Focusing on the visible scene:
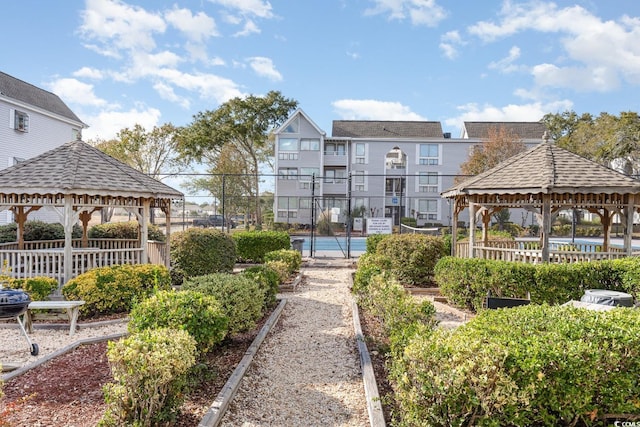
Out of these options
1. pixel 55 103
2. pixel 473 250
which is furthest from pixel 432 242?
pixel 55 103

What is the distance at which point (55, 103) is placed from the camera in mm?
29797

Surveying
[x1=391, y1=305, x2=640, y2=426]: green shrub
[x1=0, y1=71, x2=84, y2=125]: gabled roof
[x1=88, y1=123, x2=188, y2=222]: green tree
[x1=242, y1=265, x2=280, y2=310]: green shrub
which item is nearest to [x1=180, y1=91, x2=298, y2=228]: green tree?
[x1=88, y1=123, x2=188, y2=222]: green tree

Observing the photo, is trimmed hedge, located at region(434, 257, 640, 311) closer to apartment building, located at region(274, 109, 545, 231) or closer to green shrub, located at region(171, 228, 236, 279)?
green shrub, located at region(171, 228, 236, 279)

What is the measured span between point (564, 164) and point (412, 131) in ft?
103

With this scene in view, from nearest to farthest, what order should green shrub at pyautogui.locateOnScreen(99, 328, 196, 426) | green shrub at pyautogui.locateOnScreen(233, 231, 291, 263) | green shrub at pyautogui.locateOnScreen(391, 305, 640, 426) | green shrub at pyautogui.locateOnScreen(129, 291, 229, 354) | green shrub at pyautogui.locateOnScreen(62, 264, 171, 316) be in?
green shrub at pyautogui.locateOnScreen(391, 305, 640, 426), green shrub at pyautogui.locateOnScreen(99, 328, 196, 426), green shrub at pyautogui.locateOnScreen(129, 291, 229, 354), green shrub at pyautogui.locateOnScreen(62, 264, 171, 316), green shrub at pyautogui.locateOnScreen(233, 231, 291, 263)

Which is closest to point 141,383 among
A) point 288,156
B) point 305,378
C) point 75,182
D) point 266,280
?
point 305,378

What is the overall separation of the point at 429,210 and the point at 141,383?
3725 centimetres

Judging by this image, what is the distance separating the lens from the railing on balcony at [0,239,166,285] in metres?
10.3

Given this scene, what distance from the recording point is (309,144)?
3984cm

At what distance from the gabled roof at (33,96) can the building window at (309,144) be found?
1854 centimetres

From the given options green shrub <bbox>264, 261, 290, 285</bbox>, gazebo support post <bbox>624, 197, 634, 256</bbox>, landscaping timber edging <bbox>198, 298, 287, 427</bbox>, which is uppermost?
gazebo support post <bbox>624, 197, 634, 256</bbox>

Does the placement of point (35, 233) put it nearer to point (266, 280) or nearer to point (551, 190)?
point (266, 280)

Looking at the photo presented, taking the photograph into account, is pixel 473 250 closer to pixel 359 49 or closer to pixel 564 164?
pixel 564 164

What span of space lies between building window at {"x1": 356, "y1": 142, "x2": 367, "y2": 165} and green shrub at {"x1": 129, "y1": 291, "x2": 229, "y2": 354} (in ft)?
117
